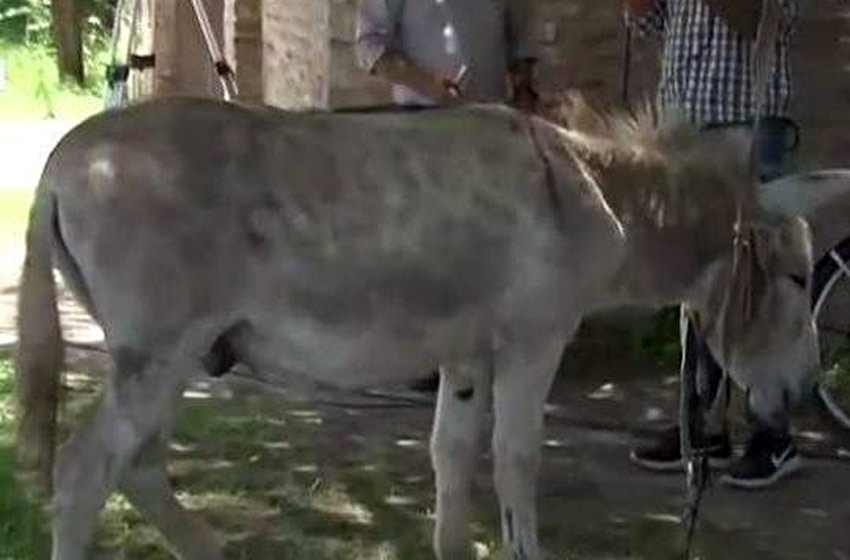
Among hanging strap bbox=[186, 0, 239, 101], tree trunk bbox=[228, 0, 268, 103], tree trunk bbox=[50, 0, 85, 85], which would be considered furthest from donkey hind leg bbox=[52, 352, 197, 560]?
tree trunk bbox=[50, 0, 85, 85]

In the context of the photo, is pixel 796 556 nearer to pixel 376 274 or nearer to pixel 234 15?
pixel 376 274

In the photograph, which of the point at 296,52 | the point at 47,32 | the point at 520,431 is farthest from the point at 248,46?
the point at 47,32

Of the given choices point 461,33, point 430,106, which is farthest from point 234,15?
point 430,106

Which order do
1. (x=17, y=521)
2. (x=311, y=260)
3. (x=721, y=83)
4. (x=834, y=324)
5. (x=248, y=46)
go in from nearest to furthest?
(x=311, y=260) < (x=17, y=521) < (x=721, y=83) < (x=834, y=324) < (x=248, y=46)

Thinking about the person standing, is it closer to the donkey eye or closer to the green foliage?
the donkey eye

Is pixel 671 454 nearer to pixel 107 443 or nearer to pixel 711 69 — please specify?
pixel 711 69

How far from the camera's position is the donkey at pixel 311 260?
18.3 ft

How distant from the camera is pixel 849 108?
383 inches

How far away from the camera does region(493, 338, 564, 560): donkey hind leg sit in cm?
591

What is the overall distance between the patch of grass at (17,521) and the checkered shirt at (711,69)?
248 centimetres

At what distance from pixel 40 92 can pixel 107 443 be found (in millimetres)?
17160

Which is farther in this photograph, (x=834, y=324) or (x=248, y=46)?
(x=248, y=46)

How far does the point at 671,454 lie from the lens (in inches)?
309

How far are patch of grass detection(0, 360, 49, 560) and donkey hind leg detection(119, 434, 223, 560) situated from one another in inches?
23.3
